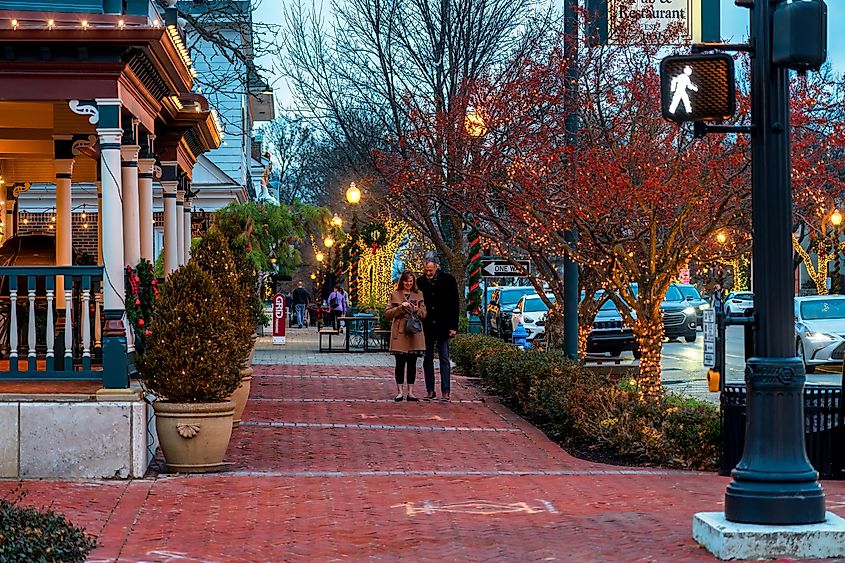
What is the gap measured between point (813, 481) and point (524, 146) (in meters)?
10.7

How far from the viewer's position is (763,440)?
7.09 meters

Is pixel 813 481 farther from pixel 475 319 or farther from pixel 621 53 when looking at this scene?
pixel 475 319

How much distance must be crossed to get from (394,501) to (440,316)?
709cm

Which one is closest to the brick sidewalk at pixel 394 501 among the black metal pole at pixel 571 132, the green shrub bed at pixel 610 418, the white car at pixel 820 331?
the green shrub bed at pixel 610 418

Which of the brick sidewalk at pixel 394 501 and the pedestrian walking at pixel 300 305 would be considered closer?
the brick sidewalk at pixel 394 501

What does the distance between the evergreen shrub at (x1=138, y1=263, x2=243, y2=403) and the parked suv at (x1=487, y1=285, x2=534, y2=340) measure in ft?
85.1

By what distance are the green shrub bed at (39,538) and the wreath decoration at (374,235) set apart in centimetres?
3032

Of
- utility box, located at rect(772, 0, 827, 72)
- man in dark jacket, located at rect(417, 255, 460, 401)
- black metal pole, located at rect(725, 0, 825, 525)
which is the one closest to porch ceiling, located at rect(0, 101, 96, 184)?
man in dark jacket, located at rect(417, 255, 460, 401)

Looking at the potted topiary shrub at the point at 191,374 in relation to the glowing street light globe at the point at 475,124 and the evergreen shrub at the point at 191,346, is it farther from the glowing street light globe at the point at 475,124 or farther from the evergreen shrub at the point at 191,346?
the glowing street light globe at the point at 475,124

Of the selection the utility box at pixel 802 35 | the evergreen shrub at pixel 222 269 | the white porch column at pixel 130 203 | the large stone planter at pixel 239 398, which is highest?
the utility box at pixel 802 35

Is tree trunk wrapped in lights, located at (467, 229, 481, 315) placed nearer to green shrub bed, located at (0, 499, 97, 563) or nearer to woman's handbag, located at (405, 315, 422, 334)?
woman's handbag, located at (405, 315, 422, 334)

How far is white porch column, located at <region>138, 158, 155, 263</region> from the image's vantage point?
47.0ft

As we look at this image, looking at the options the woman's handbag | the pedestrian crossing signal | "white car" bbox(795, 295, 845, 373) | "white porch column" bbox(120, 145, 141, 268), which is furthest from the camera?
"white car" bbox(795, 295, 845, 373)

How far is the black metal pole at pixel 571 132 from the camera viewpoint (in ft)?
49.1
